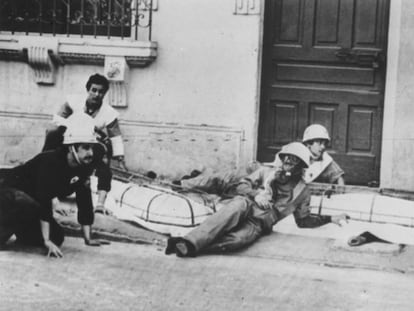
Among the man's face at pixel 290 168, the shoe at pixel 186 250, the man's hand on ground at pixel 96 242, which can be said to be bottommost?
the man's hand on ground at pixel 96 242

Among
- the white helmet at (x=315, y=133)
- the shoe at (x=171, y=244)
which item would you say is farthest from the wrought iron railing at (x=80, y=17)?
the shoe at (x=171, y=244)

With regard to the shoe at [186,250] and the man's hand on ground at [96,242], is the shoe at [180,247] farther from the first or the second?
the man's hand on ground at [96,242]

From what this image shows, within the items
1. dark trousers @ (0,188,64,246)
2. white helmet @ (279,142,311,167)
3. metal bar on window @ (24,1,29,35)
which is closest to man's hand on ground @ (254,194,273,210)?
white helmet @ (279,142,311,167)

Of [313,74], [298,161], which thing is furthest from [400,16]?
[298,161]

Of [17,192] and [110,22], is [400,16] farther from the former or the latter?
[17,192]

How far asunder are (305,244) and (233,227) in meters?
0.66

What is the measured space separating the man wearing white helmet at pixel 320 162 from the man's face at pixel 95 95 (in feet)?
6.67

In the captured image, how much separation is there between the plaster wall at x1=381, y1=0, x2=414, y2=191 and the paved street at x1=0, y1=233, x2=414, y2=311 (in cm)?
157

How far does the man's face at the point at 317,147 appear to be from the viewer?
970 cm

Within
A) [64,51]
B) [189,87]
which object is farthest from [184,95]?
[64,51]

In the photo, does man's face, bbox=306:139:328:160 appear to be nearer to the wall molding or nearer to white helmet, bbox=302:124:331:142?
white helmet, bbox=302:124:331:142

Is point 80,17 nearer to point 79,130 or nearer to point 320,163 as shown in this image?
point 79,130

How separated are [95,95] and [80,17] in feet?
3.65

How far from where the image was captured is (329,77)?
10.3 m
